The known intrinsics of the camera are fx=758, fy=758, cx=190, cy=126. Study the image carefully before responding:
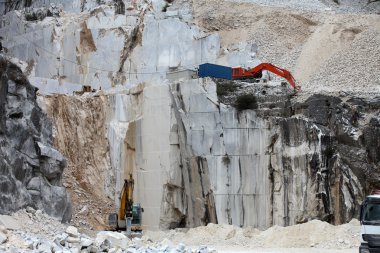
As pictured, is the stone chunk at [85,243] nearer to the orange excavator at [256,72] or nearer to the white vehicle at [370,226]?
the white vehicle at [370,226]

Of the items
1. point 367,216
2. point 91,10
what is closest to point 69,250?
point 367,216

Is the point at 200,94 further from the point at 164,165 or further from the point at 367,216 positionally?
the point at 367,216

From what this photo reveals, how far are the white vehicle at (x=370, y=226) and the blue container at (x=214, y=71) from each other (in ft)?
67.2

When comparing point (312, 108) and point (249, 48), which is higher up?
point (249, 48)

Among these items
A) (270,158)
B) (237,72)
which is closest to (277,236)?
(270,158)

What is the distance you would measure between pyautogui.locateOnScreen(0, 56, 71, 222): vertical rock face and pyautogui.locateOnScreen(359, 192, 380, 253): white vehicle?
14.2 meters

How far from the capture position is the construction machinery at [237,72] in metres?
40.6

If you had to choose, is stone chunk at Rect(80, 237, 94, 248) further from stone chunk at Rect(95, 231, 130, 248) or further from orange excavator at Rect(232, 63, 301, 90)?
orange excavator at Rect(232, 63, 301, 90)

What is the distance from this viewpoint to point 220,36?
50219 mm

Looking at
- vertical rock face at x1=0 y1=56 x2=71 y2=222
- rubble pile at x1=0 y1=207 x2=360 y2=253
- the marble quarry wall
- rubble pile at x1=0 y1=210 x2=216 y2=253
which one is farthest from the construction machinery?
rubble pile at x1=0 y1=210 x2=216 y2=253

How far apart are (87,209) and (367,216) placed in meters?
21.9

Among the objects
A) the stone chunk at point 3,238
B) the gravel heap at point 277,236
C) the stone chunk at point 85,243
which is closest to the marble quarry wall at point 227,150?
the gravel heap at point 277,236

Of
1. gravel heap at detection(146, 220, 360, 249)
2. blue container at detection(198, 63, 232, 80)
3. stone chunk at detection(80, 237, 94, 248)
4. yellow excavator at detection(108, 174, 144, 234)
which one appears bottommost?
gravel heap at detection(146, 220, 360, 249)

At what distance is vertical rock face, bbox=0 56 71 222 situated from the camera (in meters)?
29.9
